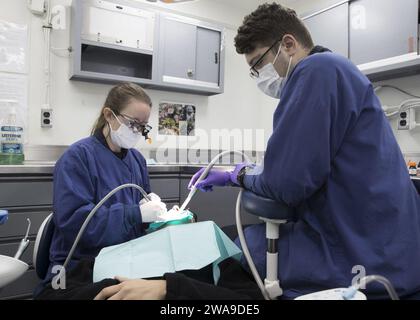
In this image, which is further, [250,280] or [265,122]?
[265,122]

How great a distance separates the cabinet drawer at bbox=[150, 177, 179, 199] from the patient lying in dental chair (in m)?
1.22

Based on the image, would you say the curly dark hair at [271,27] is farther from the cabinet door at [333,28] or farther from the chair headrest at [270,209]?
the cabinet door at [333,28]

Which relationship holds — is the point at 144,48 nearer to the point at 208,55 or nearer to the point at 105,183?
the point at 208,55

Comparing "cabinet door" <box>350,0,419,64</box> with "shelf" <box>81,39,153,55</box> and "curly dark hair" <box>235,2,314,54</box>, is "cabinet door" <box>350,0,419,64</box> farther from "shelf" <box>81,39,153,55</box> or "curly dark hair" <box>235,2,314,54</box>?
"shelf" <box>81,39,153,55</box>

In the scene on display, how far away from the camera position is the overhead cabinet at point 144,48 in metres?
2.28

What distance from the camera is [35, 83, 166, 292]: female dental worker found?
1071mm

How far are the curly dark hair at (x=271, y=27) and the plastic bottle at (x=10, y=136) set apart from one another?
167 centimetres

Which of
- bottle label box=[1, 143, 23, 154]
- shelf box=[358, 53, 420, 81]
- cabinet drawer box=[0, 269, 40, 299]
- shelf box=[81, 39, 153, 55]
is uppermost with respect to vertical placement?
shelf box=[81, 39, 153, 55]

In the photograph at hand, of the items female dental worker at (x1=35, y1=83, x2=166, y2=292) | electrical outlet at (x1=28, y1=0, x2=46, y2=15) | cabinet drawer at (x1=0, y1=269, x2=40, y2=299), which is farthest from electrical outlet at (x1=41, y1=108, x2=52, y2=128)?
female dental worker at (x1=35, y1=83, x2=166, y2=292)

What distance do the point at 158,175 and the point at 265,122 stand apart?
1.50m
